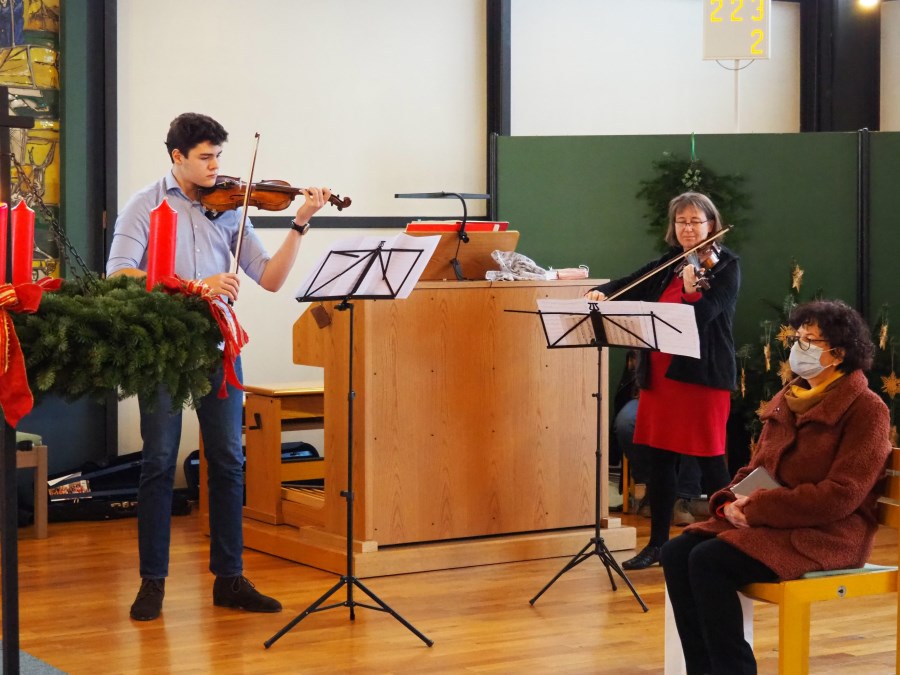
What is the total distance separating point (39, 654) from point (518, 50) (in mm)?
4570

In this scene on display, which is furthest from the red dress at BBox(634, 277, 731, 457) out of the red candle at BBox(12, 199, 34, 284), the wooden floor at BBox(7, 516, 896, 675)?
the red candle at BBox(12, 199, 34, 284)

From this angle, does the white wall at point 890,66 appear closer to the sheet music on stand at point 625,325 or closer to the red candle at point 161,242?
the sheet music on stand at point 625,325

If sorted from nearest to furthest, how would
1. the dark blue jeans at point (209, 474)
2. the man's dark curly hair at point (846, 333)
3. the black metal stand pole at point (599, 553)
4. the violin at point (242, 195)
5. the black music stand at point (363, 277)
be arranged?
the man's dark curly hair at point (846, 333) < the black music stand at point (363, 277) < the violin at point (242, 195) < the dark blue jeans at point (209, 474) < the black metal stand pole at point (599, 553)

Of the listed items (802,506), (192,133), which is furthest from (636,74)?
(802,506)

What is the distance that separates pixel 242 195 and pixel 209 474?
36.9 inches

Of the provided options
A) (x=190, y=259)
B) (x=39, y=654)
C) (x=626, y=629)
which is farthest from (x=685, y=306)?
(x=39, y=654)

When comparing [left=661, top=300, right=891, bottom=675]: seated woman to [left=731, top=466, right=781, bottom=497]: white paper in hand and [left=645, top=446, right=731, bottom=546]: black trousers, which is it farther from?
[left=645, top=446, right=731, bottom=546]: black trousers

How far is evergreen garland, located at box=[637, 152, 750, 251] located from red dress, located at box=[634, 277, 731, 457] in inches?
68.9

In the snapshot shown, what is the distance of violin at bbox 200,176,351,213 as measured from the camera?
3.98m

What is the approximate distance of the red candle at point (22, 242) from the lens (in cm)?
229

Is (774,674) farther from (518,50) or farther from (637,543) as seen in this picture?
(518,50)

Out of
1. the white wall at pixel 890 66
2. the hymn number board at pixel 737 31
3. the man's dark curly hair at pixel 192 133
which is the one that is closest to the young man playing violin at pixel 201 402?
the man's dark curly hair at pixel 192 133

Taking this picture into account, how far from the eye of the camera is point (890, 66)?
765cm

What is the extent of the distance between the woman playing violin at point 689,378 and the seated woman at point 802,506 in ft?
4.59
